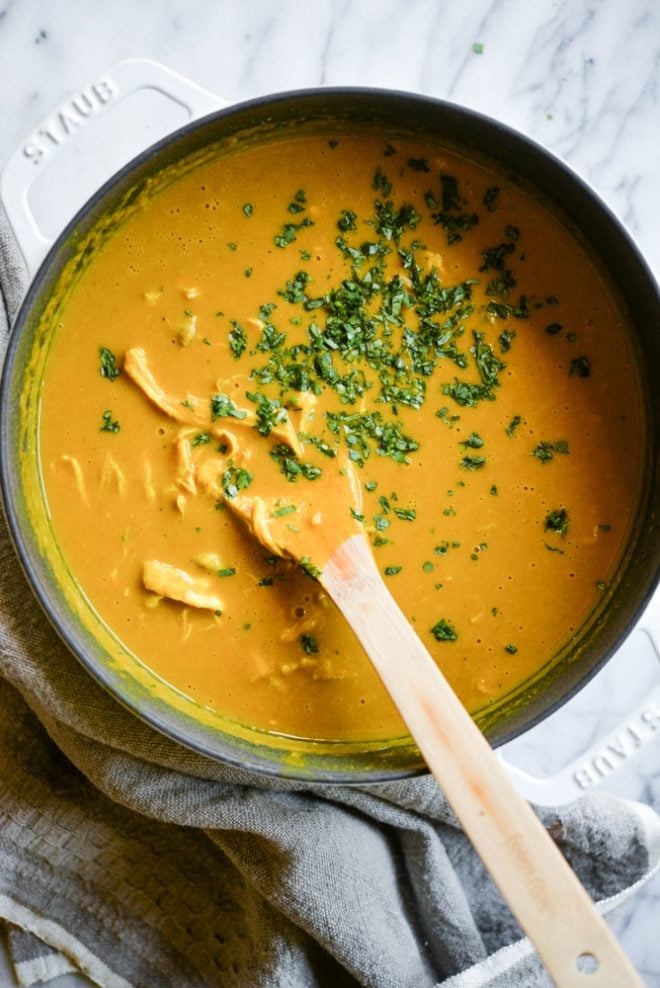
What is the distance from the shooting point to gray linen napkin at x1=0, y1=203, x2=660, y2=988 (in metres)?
2.40

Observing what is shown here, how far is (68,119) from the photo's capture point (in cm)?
230

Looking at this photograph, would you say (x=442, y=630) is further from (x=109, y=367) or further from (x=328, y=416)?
(x=109, y=367)

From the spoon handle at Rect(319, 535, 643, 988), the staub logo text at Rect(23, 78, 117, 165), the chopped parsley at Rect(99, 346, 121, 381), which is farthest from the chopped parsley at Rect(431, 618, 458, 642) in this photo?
the staub logo text at Rect(23, 78, 117, 165)

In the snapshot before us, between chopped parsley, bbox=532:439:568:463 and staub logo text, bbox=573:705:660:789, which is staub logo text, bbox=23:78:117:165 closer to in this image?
chopped parsley, bbox=532:439:568:463

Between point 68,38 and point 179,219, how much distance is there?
1.92ft

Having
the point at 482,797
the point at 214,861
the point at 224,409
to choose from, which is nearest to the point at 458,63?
the point at 224,409

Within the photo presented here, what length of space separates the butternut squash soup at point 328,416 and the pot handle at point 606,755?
0.20m

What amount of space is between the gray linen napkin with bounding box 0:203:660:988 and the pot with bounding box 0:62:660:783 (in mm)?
96

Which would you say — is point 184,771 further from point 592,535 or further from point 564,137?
point 564,137

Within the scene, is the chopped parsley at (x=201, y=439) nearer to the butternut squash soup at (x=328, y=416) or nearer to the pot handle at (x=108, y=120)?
the butternut squash soup at (x=328, y=416)

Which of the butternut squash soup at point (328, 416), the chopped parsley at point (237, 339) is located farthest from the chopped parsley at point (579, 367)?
the chopped parsley at point (237, 339)

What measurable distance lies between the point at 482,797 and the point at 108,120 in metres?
1.68

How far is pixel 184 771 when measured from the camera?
2.42 meters

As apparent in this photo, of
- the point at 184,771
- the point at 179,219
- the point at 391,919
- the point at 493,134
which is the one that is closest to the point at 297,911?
the point at 391,919
